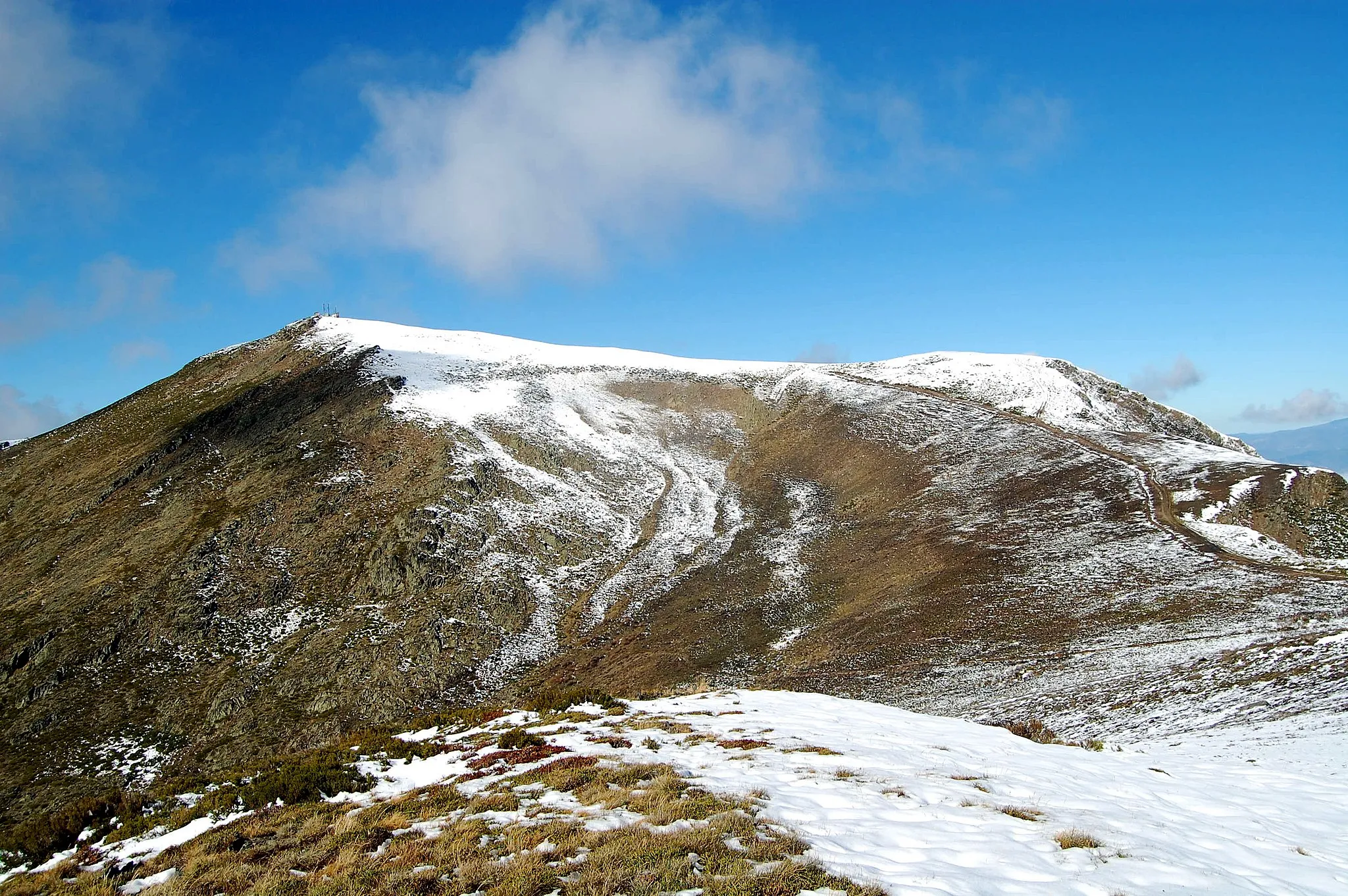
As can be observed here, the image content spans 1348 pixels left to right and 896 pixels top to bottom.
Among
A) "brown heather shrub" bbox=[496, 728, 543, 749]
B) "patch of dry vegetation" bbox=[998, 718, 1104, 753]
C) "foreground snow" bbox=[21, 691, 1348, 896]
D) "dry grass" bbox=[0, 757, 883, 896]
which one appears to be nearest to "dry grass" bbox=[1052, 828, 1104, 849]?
"foreground snow" bbox=[21, 691, 1348, 896]

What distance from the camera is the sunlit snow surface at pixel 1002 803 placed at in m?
9.57

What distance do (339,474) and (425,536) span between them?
15.0 metres

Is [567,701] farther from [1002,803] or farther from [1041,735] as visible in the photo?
[1041,735]

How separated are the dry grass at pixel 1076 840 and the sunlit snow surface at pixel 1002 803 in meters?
0.15

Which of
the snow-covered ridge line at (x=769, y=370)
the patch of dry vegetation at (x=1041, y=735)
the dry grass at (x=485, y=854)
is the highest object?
the snow-covered ridge line at (x=769, y=370)

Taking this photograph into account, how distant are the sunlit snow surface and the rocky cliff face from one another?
793 cm

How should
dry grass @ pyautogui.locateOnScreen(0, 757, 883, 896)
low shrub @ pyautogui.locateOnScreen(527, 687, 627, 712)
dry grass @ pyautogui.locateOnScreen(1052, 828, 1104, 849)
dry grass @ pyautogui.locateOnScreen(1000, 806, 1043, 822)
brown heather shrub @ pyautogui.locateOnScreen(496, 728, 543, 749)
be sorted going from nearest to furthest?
dry grass @ pyautogui.locateOnScreen(0, 757, 883, 896)
dry grass @ pyautogui.locateOnScreen(1052, 828, 1104, 849)
dry grass @ pyautogui.locateOnScreen(1000, 806, 1043, 822)
brown heather shrub @ pyautogui.locateOnScreen(496, 728, 543, 749)
low shrub @ pyautogui.locateOnScreen(527, 687, 627, 712)

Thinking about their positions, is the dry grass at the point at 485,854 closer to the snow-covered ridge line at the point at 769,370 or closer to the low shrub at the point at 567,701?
the low shrub at the point at 567,701

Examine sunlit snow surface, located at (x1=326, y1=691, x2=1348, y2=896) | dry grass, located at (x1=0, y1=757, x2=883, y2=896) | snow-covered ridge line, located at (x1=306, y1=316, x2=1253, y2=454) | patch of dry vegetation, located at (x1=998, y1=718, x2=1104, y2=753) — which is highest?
snow-covered ridge line, located at (x1=306, y1=316, x2=1253, y2=454)

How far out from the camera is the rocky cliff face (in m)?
34.1

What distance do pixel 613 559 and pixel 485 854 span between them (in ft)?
165

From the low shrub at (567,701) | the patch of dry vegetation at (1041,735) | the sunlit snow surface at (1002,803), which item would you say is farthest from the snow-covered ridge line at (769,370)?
the sunlit snow surface at (1002,803)

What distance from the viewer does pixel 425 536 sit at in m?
57.2

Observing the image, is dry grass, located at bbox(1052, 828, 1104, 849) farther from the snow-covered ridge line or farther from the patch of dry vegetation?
the snow-covered ridge line
